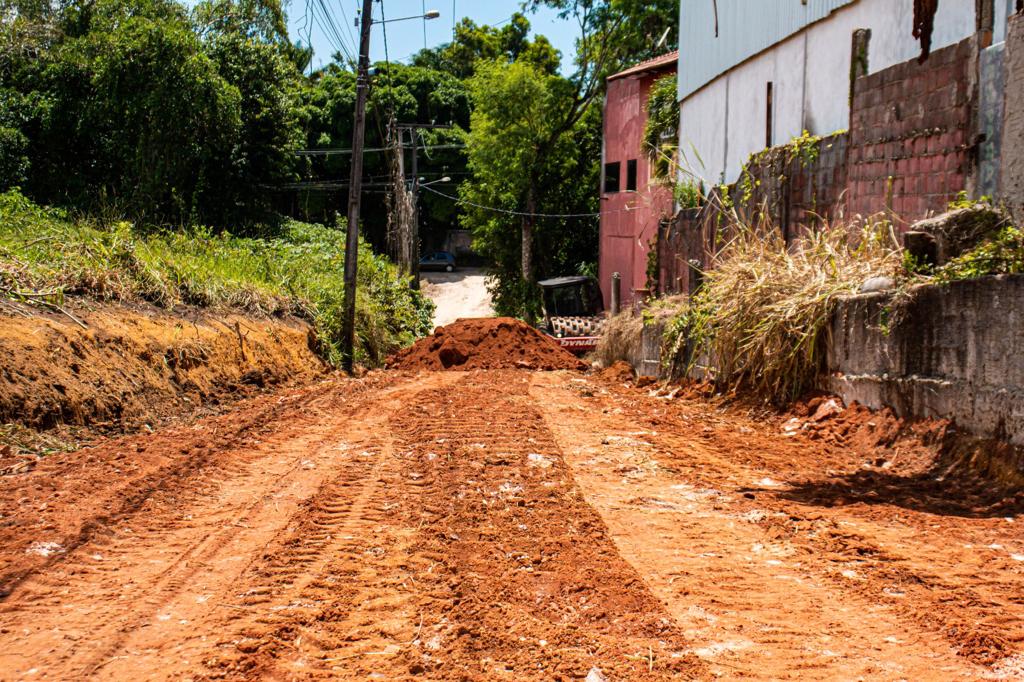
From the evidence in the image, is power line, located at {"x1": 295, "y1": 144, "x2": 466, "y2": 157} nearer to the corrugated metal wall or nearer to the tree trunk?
the tree trunk

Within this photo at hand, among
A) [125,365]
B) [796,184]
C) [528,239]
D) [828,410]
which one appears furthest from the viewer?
[528,239]

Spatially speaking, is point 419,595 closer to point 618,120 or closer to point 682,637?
point 682,637

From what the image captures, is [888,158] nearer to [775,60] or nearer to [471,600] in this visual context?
[775,60]

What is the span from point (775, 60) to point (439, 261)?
135 feet

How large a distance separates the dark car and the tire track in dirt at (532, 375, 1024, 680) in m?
49.0

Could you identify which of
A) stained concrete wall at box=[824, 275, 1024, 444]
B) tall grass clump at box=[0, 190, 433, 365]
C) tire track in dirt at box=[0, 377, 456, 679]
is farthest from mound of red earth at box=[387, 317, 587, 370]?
tire track in dirt at box=[0, 377, 456, 679]

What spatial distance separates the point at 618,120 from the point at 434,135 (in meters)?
19.3

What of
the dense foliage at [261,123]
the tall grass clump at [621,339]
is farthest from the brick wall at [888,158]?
the dense foliage at [261,123]

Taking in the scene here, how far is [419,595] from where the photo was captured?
4.80 meters

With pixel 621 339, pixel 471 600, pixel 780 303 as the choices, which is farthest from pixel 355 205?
pixel 471 600

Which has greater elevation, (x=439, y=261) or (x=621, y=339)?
(x=439, y=261)

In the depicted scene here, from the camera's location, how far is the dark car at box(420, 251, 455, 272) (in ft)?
187

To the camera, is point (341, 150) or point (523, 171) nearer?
point (523, 171)

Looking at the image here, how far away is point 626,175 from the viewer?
33.8 meters
